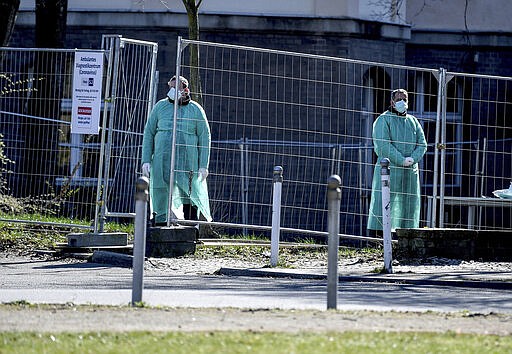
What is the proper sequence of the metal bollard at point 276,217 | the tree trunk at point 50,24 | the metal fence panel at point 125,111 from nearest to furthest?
the metal bollard at point 276,217
the metal fence panel at point 125,111
the tree trunk at point 50,24

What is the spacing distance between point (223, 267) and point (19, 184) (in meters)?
4.86

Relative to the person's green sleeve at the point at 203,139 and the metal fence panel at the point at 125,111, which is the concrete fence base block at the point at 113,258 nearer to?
the metal fence panel at the point at 125,111

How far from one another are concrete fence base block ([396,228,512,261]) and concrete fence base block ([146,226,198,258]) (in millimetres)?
2487

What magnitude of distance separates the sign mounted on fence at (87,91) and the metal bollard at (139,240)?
6.49m

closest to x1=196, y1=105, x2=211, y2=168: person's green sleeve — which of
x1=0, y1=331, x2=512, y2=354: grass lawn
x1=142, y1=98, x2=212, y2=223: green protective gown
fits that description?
x1=142, y1=98, x2=212, y2=223: green protective gown

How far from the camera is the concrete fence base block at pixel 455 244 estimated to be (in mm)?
15281

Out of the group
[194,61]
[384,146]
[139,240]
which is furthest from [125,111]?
[139,240]

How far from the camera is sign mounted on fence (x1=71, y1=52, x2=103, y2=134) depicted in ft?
51.9

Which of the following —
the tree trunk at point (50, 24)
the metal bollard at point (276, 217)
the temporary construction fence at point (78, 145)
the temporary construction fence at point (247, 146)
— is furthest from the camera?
the tree trunk at point (50, 24)

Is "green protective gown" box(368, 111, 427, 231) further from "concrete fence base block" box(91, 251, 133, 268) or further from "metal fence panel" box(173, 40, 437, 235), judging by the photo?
"concrete fence base block" box(91, 251, 133, 268)

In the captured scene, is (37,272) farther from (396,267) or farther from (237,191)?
(237,191)

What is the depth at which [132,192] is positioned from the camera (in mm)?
18766

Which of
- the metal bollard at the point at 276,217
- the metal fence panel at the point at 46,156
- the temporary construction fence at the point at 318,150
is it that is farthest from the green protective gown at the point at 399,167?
the metal fence panel at the point at 46,156

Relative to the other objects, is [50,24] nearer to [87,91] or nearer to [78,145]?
[78,145]
